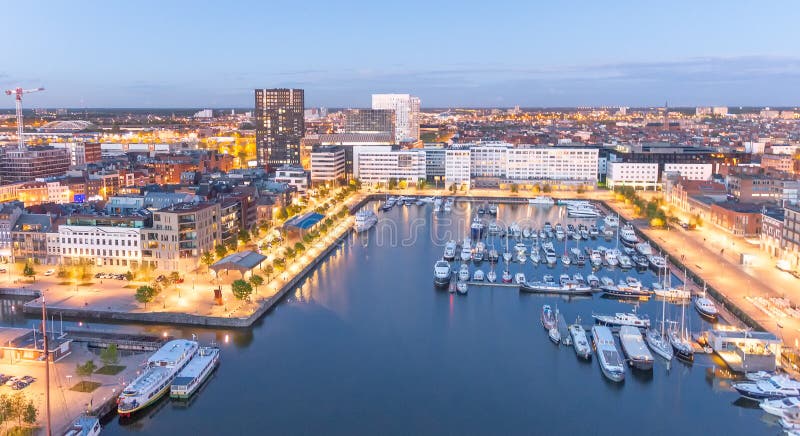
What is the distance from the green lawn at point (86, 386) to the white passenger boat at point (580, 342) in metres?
6.13

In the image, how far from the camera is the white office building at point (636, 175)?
2567 cm

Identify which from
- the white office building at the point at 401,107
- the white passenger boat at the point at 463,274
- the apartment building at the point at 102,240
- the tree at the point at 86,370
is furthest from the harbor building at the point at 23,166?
the white office building at the point at 401,107

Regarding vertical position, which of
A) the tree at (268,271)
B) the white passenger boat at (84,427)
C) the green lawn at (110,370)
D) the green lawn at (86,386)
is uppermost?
the tree at (268,271)

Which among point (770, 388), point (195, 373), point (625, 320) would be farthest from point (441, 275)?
point (770, 388)

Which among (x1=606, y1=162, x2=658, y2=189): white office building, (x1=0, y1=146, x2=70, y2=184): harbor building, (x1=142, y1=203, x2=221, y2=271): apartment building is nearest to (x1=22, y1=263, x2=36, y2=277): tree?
(x1=142, y1=203, x2=221, y2=271): apartment building

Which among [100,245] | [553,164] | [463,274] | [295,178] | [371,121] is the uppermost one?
[371,121]

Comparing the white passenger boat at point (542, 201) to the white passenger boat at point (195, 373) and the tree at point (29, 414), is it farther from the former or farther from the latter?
the tree at point (29, 414)

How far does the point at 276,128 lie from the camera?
31781 millimetres

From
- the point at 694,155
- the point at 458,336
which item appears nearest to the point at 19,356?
the point at 458,336

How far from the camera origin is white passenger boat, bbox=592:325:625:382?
8336 mm

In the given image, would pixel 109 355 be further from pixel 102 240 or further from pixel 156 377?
pixel 102 240

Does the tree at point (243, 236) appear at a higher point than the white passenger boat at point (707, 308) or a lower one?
higher

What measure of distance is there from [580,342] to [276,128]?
24.8 m

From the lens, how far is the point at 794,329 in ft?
31.6
